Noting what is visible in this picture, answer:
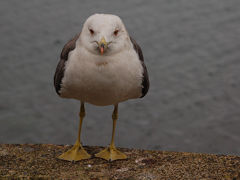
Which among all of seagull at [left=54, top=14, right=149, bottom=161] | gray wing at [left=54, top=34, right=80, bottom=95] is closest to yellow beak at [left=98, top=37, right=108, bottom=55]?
seagull at [left=54, top=14, right=149, bottom=161]

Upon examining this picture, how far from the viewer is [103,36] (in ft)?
5.59

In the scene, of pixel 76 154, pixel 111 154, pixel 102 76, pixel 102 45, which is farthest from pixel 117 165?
pixel 102 45

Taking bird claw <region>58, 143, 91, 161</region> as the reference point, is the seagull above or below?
above

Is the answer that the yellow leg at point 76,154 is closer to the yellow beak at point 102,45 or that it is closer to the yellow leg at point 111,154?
the yellow leg at point 111,154

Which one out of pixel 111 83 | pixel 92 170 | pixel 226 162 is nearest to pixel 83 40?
pixel 111 83

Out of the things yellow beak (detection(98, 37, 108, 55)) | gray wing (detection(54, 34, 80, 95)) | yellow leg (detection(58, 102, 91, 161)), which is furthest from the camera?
yellow leg (detection(58, 102, 91, 161))

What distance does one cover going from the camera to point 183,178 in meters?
1.92

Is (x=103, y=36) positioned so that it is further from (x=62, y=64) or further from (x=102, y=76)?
(x=62, y=64)

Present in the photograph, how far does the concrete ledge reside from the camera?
6.33ft

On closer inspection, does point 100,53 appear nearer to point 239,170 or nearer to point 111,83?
point 111,83

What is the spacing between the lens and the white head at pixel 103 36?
5.62ft

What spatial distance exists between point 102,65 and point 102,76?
5cm

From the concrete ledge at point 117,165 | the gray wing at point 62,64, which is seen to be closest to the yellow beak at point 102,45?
the gray wing at point 62,64

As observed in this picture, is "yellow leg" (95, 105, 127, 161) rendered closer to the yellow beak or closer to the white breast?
the white breast
